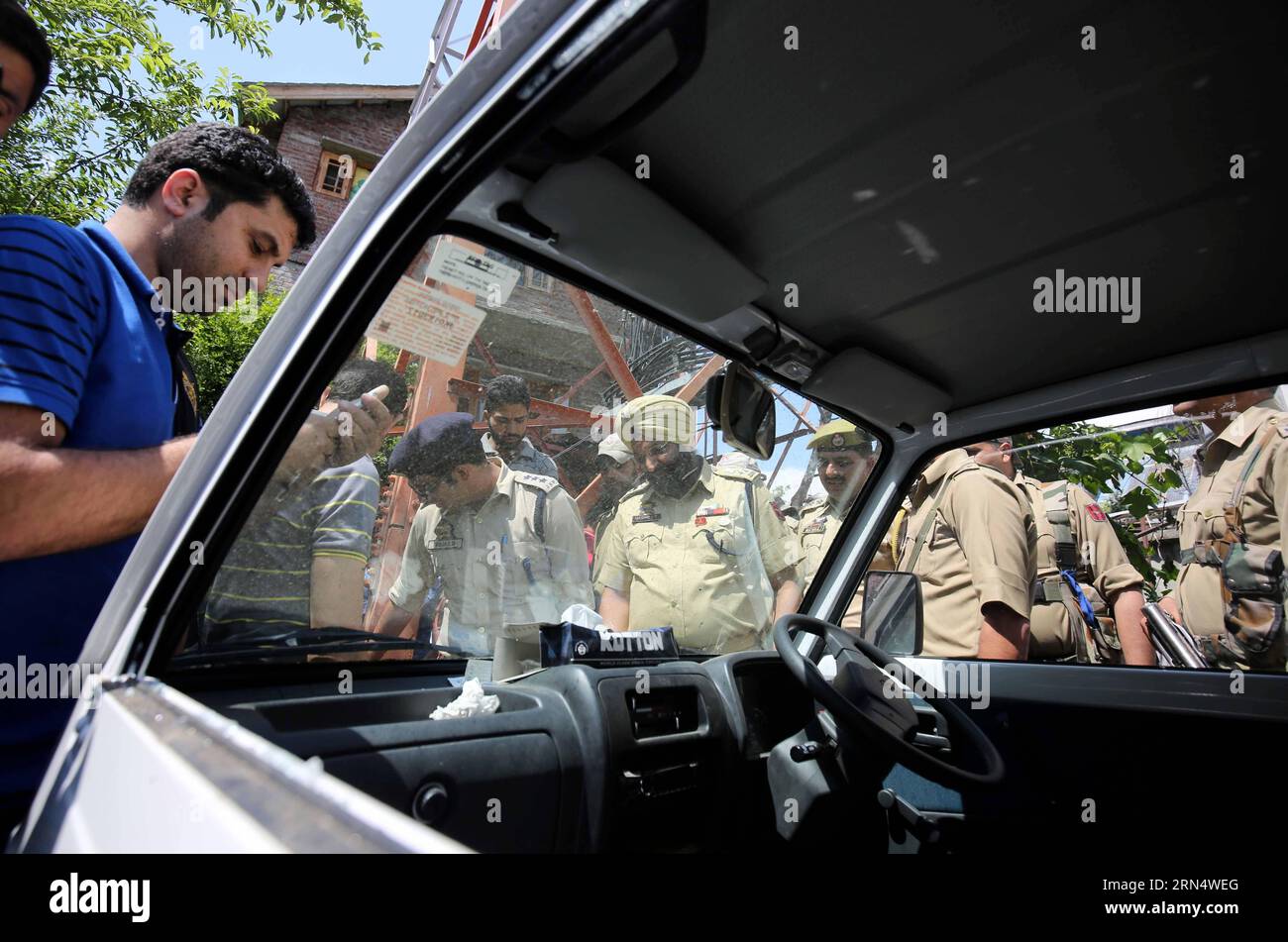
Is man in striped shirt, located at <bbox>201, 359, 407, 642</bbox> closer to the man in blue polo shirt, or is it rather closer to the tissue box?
the man in blue polo shirt

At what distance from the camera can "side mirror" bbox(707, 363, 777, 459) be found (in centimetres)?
212

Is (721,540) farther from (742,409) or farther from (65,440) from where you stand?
(65,440)

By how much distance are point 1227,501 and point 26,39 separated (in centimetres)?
452

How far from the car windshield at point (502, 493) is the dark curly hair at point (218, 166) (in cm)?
83

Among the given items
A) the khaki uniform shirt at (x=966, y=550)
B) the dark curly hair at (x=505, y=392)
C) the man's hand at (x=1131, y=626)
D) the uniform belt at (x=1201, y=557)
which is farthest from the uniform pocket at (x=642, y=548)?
the uniform belt at (x=1201, y=557)

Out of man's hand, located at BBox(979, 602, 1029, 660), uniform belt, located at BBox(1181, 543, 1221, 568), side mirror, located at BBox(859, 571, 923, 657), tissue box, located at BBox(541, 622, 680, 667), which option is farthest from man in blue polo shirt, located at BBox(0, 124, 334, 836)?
uniform belt, located at BBox(1181, 543, 1221, 568)

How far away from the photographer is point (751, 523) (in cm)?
242

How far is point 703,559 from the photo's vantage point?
229 cm

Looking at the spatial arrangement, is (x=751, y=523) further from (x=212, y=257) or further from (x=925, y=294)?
(x=212, y=257)

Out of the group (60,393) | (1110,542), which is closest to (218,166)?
(60,393)

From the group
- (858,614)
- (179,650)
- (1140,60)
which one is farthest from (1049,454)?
(179,650)

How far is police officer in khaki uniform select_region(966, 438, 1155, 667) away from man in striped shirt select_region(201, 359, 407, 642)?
9.26 ft

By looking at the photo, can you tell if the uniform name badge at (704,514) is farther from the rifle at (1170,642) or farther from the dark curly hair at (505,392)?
the rifle at (1170,642)

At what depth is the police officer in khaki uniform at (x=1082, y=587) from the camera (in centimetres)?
321
